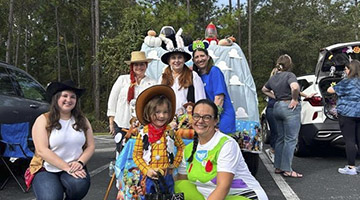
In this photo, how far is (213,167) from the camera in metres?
2.71

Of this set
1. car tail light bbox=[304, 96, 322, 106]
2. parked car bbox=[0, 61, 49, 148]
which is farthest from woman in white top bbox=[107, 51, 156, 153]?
car tail light bbox=[304, 96, 322, 106]

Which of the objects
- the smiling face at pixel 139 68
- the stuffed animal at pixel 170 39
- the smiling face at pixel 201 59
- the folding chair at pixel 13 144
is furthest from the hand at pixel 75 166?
the stuffed animal at pixel 170 39

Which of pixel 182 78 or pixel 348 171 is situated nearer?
pixel 182 78

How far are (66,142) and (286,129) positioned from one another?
10.9ft

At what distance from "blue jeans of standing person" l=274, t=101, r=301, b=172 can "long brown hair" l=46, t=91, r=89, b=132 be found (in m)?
Result: 3.02

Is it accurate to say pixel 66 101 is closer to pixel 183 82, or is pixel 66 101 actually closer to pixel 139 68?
pixel 183 82

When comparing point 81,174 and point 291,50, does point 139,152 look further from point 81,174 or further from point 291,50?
point 291,50

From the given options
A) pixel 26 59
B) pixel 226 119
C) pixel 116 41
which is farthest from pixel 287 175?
pixel 26 59

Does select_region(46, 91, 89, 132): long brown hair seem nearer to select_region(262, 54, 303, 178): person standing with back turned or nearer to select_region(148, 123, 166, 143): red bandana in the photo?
select_region(148, 123, 166, 143): red bandana

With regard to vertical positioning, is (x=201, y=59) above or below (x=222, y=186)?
above

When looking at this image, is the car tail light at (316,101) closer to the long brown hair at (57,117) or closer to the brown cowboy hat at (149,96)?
the brown cowboy hat at (149,96)

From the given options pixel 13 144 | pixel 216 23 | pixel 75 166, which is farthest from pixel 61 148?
pixel 216 23

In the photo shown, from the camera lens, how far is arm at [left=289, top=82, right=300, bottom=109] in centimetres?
498

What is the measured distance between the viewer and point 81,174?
3102mm
